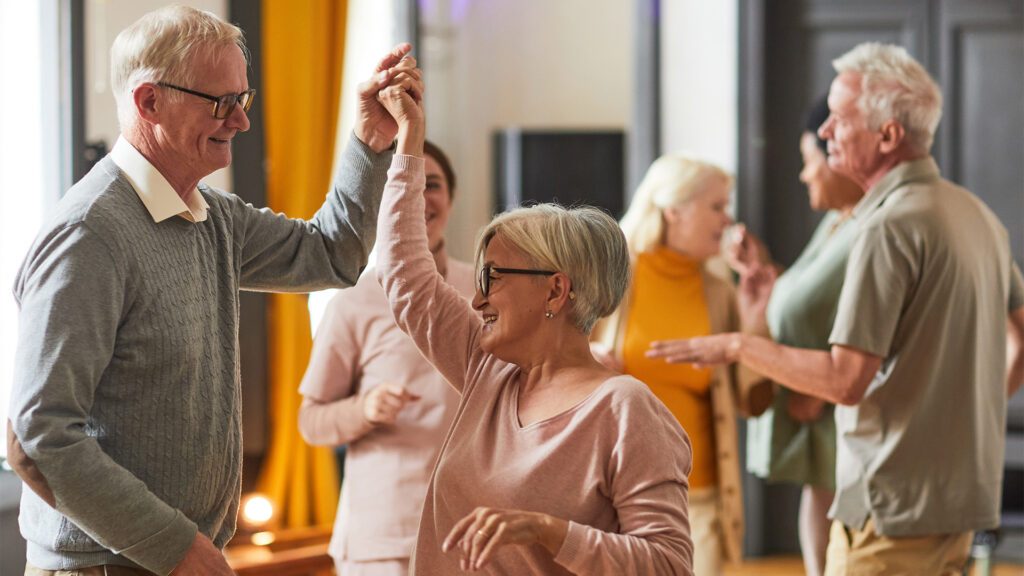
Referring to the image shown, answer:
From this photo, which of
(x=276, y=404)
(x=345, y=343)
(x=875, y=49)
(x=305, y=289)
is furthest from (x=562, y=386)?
(x=276, y=404)

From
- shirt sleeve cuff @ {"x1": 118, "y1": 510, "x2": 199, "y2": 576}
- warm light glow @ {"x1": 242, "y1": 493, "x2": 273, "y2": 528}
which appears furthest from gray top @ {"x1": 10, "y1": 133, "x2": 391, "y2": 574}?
warm light glow @ {"x1": 242, "y1": 493, "x2": 273, "y2": 528}

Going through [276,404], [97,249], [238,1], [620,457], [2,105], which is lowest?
[276,404]

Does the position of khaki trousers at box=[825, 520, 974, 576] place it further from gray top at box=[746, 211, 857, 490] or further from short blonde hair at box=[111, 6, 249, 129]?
short blonde hair at box=[111, 6, 249, 129]

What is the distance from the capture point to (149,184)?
1.68m

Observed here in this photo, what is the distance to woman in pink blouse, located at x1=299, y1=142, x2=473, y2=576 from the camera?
2.45 metres

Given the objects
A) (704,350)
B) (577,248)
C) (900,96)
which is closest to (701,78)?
(900,96)

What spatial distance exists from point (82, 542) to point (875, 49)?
199cm

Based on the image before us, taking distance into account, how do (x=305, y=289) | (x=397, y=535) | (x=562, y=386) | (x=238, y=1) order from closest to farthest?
1. (x=562, y=386)
2. (x=305, y=289)
3. (x=397, y=535)
4. (x=238, y=1)

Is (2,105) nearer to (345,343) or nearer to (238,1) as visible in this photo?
(238,1)

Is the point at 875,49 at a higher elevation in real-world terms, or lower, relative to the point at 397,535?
higher

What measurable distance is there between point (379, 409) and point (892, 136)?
4.11 feet

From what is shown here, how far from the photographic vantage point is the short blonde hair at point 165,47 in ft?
5.48

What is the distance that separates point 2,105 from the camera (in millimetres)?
3275

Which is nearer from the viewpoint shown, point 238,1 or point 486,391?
point 486,391
